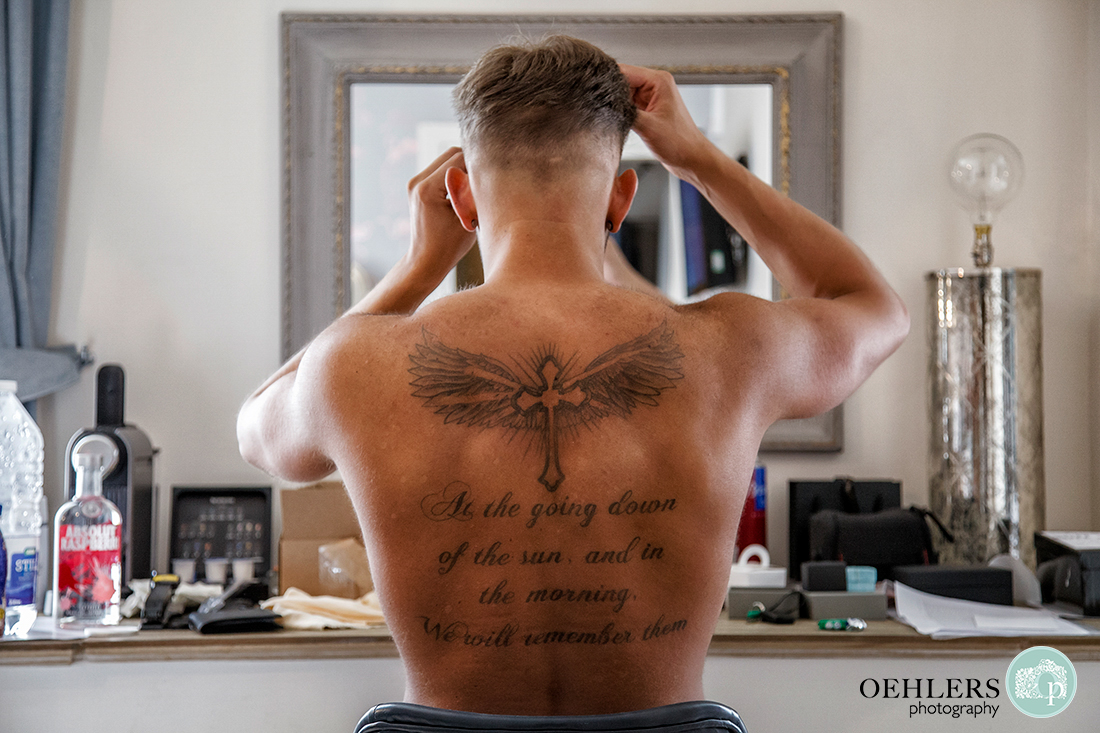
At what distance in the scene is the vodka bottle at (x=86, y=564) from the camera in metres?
1.77

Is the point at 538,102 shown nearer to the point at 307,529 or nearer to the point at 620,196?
the point at 620,196

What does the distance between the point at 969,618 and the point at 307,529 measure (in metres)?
1.36

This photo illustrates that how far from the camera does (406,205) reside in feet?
7.37

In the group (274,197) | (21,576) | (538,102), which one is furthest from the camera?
(274,197)

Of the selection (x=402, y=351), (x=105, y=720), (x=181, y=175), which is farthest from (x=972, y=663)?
(x=181, y=175)

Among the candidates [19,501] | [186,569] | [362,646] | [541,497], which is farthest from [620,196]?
[19,501]

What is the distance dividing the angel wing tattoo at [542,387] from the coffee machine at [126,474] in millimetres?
1282

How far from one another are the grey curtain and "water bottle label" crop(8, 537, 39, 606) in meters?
0.45

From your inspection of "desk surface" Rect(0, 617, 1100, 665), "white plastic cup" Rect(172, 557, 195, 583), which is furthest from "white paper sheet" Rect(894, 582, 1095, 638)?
"white plastic cup" Rect(172, 557, 195, 583)

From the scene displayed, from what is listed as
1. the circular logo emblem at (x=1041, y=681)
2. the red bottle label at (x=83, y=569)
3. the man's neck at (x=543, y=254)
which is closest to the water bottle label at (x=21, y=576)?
the red bottle label at (x=83, y=569)

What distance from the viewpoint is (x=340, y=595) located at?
1.94 m

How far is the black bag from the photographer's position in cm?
200

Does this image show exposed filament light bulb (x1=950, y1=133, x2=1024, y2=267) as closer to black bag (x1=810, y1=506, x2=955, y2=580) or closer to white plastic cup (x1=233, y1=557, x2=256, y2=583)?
black bag (x1=810, y1=506, x2=955, y2=580)

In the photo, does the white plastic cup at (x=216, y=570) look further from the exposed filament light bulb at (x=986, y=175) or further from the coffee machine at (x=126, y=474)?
the exposed filament light bulb at (x=986, y=175)
